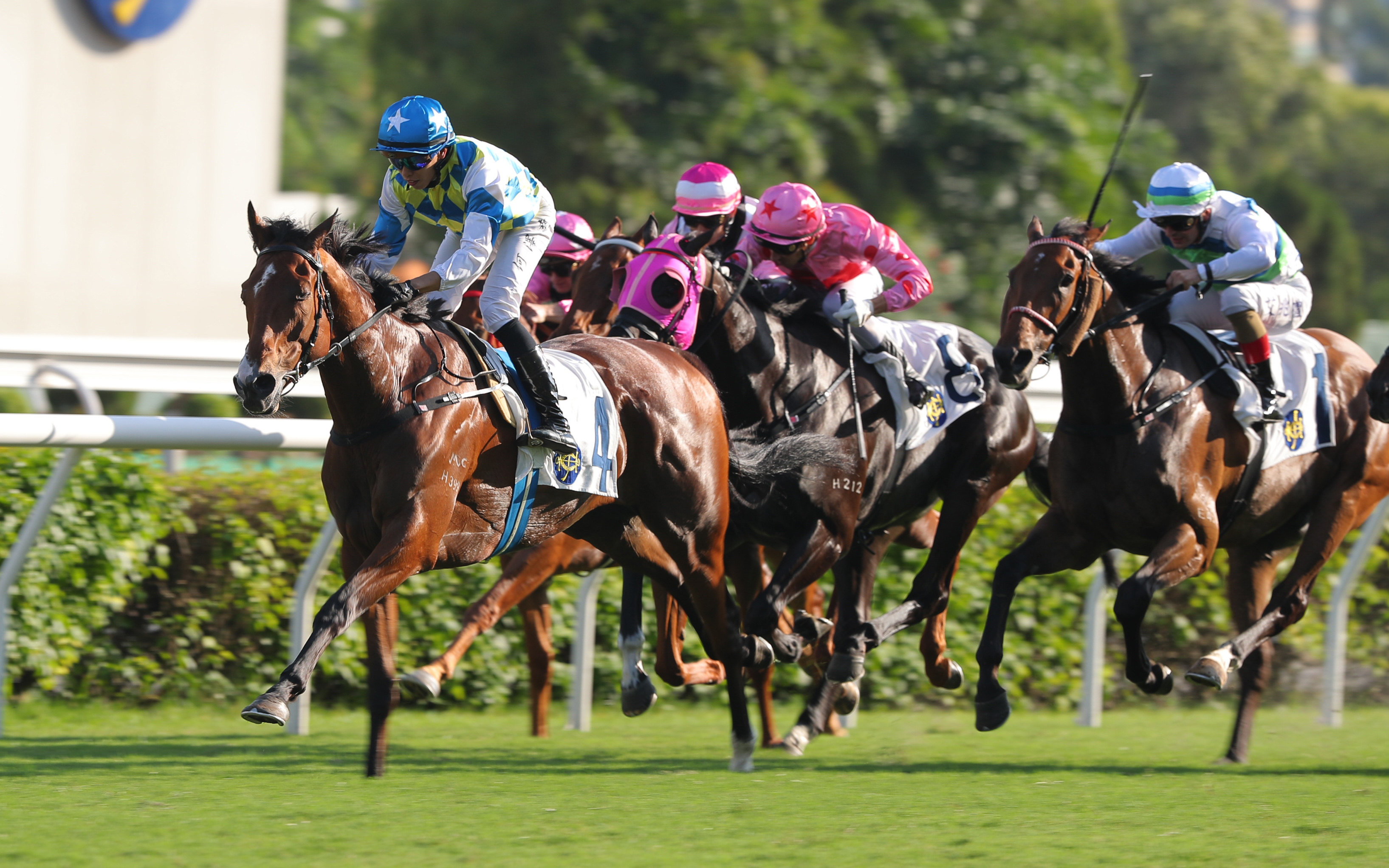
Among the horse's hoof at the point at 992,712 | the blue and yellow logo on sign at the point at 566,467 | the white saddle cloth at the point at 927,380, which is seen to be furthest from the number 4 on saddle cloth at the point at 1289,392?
the blue and yellow logo on sign at the point at 566,467

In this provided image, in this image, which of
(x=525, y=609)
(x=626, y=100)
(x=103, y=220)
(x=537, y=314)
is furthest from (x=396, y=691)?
(x=626, y=100)

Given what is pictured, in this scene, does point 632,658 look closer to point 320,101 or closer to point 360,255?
point 360,255

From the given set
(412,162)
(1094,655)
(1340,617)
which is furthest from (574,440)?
(1340,617)

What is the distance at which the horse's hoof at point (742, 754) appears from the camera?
545 cm

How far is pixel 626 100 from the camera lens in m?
16.7

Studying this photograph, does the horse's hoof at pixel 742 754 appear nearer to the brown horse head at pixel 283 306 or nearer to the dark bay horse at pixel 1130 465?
the dark bay horse at pixel 1130 465

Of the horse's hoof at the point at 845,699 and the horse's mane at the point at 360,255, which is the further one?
the horse's hoof at the point at 845,699

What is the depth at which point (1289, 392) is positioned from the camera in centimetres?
609

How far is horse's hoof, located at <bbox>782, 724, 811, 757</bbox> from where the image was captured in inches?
228

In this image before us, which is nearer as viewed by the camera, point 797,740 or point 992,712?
point 992,712

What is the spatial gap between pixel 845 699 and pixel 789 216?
1663 mm

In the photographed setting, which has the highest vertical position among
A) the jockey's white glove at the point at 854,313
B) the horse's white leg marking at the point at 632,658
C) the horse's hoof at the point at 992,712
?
the jockey's white glove at the point at 854,313

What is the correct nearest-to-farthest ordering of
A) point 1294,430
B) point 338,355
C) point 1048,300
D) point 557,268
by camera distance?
point 338,355
point 1048,300
point 1294,430
point 557,268

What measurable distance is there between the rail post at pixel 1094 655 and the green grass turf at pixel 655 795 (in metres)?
0.21
